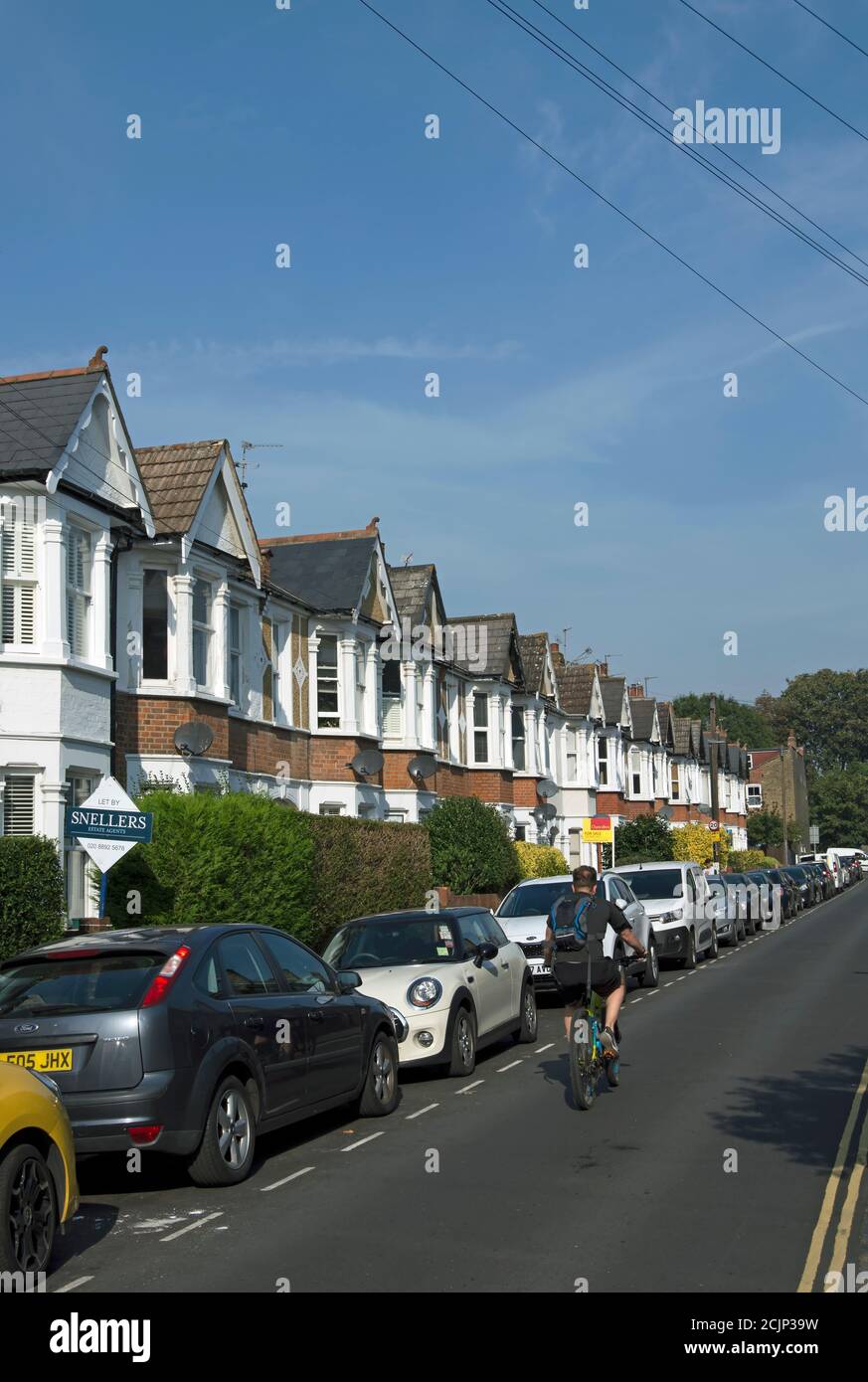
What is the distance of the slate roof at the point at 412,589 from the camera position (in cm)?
3572

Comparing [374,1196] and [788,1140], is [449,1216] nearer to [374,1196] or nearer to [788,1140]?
[374,1196]

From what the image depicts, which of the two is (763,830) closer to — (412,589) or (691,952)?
(412,589)

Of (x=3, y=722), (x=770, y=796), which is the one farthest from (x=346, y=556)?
(x=770, y=796)

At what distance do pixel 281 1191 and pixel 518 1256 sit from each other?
214 centimetres

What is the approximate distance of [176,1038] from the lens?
836 centimetres

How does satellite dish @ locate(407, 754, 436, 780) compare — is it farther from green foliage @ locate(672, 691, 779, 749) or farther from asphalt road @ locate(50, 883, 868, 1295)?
green foliage @ locate(672, 691, 779, 749)

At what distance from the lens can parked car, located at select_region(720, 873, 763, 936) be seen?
1367 inches

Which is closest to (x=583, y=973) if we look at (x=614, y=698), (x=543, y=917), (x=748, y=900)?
(x=543, y=917)

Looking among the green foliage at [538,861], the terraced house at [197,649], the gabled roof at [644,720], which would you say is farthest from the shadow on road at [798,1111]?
the gabled roof at [644,720]

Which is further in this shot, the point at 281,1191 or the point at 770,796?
the point at 770,796

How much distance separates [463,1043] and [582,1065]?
235 cm

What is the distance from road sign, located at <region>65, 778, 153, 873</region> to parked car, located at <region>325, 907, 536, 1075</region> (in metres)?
2.53

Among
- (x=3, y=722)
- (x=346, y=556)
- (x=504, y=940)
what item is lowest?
(x=504, y=940)
